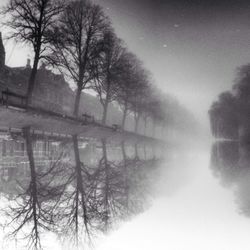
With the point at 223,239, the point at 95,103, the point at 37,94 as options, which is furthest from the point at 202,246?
the point at 95,103

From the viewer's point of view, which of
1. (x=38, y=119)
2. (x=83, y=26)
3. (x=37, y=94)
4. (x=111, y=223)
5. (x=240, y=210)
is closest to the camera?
(x=111, y=223)

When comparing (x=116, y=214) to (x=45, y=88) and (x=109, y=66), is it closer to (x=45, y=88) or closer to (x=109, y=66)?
(x=109, y=66)

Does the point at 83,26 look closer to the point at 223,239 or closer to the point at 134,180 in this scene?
the point at 134,180

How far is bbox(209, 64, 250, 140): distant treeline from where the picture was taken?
44344mm

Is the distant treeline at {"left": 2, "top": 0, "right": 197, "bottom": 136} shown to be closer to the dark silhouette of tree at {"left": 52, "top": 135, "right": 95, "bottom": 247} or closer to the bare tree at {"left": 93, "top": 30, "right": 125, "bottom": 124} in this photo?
the bare tree at {"left": 93, "top": 30, "right": 125, "bottom": 124}

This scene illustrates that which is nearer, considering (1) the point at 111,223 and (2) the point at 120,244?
(2) the point at 120,244

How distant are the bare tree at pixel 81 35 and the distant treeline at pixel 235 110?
25428 mm

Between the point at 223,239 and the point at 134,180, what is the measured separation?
3149 millimetres

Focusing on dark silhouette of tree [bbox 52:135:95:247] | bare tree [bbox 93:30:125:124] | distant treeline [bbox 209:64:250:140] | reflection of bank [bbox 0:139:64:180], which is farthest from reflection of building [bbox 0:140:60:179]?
distant treeline [bbox 209:64:250:140]

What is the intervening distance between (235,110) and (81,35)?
34730 mm

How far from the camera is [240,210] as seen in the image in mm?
3654

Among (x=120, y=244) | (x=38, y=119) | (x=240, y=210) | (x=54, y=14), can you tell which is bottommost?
(x=120, y=244)

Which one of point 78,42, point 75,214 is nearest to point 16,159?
point 75,214

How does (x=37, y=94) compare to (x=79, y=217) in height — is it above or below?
above
